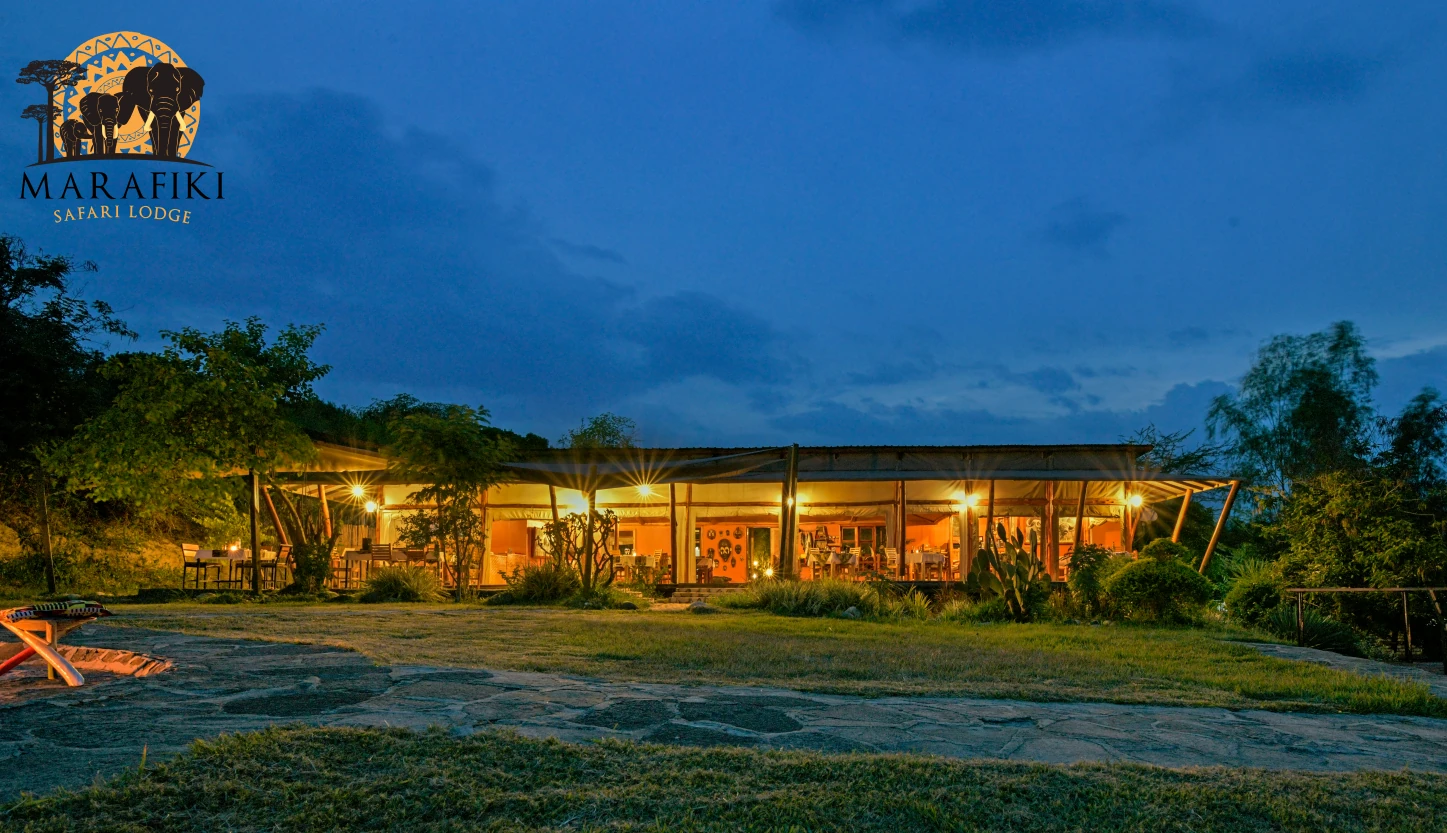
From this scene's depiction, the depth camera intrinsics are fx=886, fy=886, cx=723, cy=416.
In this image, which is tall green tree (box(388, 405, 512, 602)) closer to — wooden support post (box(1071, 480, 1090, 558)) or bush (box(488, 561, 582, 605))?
bush (box(488, 561, 582, 605))

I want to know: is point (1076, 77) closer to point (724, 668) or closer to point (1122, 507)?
point (1122, 507)

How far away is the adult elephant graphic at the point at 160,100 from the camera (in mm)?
13727

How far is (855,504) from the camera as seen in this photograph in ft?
64.1

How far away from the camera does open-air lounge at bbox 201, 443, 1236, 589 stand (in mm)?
15523

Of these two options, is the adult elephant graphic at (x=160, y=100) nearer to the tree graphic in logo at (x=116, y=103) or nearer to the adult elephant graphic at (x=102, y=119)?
the tree graphic in logo at (x=116, y=103)

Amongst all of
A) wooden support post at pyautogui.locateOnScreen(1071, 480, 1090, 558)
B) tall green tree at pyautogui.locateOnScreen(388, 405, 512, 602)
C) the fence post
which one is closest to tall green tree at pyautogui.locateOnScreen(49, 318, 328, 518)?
tall green tree at pyautogui.locateOnScreen(388, 405, 512, 602)

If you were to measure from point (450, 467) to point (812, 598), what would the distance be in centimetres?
595

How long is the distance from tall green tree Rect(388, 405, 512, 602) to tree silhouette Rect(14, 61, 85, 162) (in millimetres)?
7309

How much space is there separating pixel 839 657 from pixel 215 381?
10.2 meters

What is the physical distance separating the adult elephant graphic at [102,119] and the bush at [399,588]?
7.72 metres

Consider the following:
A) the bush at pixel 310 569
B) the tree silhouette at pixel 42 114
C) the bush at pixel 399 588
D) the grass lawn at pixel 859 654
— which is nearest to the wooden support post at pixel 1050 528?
the grass lawn at pixel 859 654

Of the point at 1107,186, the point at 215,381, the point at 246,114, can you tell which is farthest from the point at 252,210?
the point at 1107,186

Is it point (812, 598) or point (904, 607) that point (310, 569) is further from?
point (904, 607)

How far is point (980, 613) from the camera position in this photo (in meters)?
11.1
